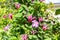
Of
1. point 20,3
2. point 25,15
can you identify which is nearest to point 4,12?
point 20,3

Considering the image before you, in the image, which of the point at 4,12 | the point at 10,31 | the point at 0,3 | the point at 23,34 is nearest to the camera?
the point at 23,34

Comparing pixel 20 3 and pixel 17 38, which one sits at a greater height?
pixel 20 3

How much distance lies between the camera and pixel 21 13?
2.58 meters

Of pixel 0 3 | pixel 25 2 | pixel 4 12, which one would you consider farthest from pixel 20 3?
pixel 0 3

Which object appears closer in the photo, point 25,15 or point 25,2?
point 25,15

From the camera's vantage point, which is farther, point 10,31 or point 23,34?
point 10,31

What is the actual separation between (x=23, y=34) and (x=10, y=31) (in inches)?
9.2

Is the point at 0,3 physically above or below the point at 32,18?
below

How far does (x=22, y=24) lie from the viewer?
260 cm

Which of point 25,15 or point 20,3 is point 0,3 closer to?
point 20,3

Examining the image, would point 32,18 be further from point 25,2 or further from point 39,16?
point 25,2

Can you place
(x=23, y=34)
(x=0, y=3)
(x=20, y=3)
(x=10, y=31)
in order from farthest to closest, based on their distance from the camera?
(x=0, y=3), (x=20, y=3), (x=10, y=31), (x=23, y=34)

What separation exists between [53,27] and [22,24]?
38 cm

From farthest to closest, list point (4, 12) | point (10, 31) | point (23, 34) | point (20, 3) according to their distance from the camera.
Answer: point (4, 12), point (20, 3), point (10, 31), point (23, 34)
